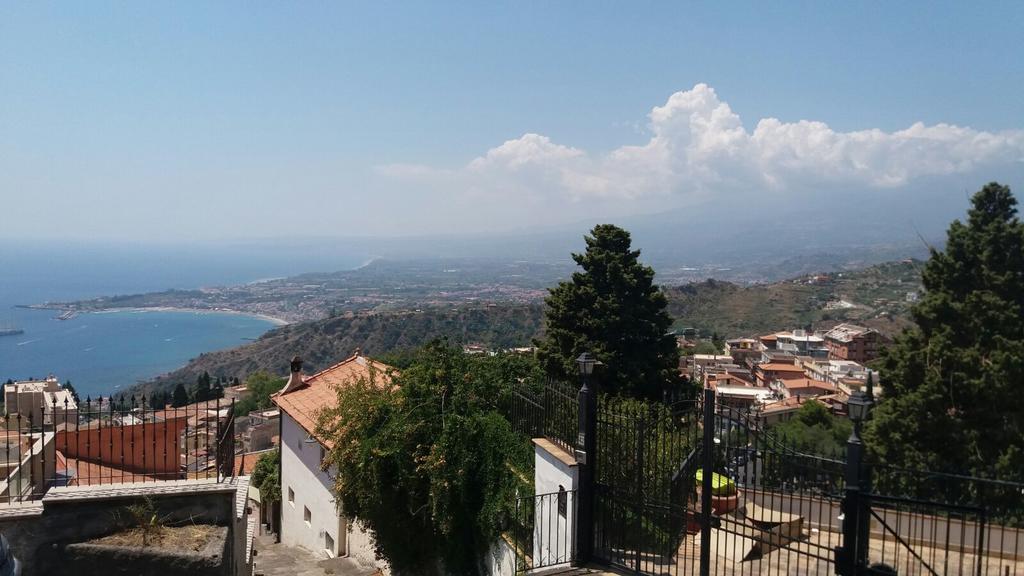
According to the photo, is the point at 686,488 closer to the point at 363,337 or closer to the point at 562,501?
the point at 562,501

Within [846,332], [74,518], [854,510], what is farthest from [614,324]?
[846,332]

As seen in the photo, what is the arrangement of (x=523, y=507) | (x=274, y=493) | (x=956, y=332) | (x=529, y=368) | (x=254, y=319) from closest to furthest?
(x=523, y=507), (x=529, y=368), (x=956, y=332), (x=274, y=493), (x=254, y=319)

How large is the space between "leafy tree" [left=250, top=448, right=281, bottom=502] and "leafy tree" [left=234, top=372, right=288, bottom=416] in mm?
27135

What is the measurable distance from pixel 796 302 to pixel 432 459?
9596 cm

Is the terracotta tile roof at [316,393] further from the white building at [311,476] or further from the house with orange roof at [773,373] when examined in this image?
the house with orange roof at [773,373]

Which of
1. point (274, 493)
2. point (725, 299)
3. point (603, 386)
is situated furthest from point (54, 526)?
point (725, 299)

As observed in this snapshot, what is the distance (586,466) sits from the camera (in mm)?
7566

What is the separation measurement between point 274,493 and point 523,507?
11.6 meters

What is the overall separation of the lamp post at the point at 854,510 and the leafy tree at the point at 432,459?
160 inches

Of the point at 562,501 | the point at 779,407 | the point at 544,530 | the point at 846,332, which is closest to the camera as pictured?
the point at 562,501

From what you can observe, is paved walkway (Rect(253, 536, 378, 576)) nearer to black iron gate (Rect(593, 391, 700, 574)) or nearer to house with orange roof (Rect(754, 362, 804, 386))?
black iron gate (Rect(593, 391, 700, 574))

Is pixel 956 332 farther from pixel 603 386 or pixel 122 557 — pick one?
pixel 122 557

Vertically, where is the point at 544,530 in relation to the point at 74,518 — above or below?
below

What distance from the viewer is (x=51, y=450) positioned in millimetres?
7945
